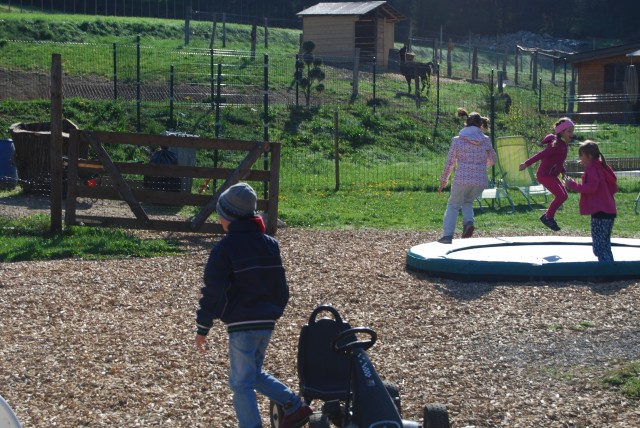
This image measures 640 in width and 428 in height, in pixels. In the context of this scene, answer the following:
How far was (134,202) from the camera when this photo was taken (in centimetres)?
1291

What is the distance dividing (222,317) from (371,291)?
4424 mm

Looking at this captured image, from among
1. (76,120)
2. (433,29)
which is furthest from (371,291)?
(433,29)

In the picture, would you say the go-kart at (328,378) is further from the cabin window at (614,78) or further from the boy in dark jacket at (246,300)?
the cabin window at (614,78)

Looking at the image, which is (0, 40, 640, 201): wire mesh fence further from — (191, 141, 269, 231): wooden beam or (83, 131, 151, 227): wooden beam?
(83, 131, 151, 227): wooden beam

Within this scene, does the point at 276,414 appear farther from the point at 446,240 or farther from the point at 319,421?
the point at 446,240

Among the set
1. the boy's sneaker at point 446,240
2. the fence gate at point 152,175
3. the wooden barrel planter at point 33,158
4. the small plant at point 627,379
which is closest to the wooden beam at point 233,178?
the fence gate at point 152,175

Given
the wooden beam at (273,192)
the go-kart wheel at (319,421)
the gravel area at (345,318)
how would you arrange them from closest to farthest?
the go-kart wheel at (319,421) < the gravel area at (345,318) < the wooden beam at (273,192)

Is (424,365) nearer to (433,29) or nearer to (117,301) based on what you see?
(117,301)

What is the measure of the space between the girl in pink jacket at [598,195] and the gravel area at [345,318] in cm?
53

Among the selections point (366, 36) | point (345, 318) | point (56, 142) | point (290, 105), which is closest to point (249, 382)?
point (345, 318)

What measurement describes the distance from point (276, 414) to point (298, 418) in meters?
0.25

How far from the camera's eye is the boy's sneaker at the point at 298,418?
5195 millimetres

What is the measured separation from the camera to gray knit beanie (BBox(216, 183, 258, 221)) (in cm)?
525

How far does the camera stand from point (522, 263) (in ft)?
32.2
